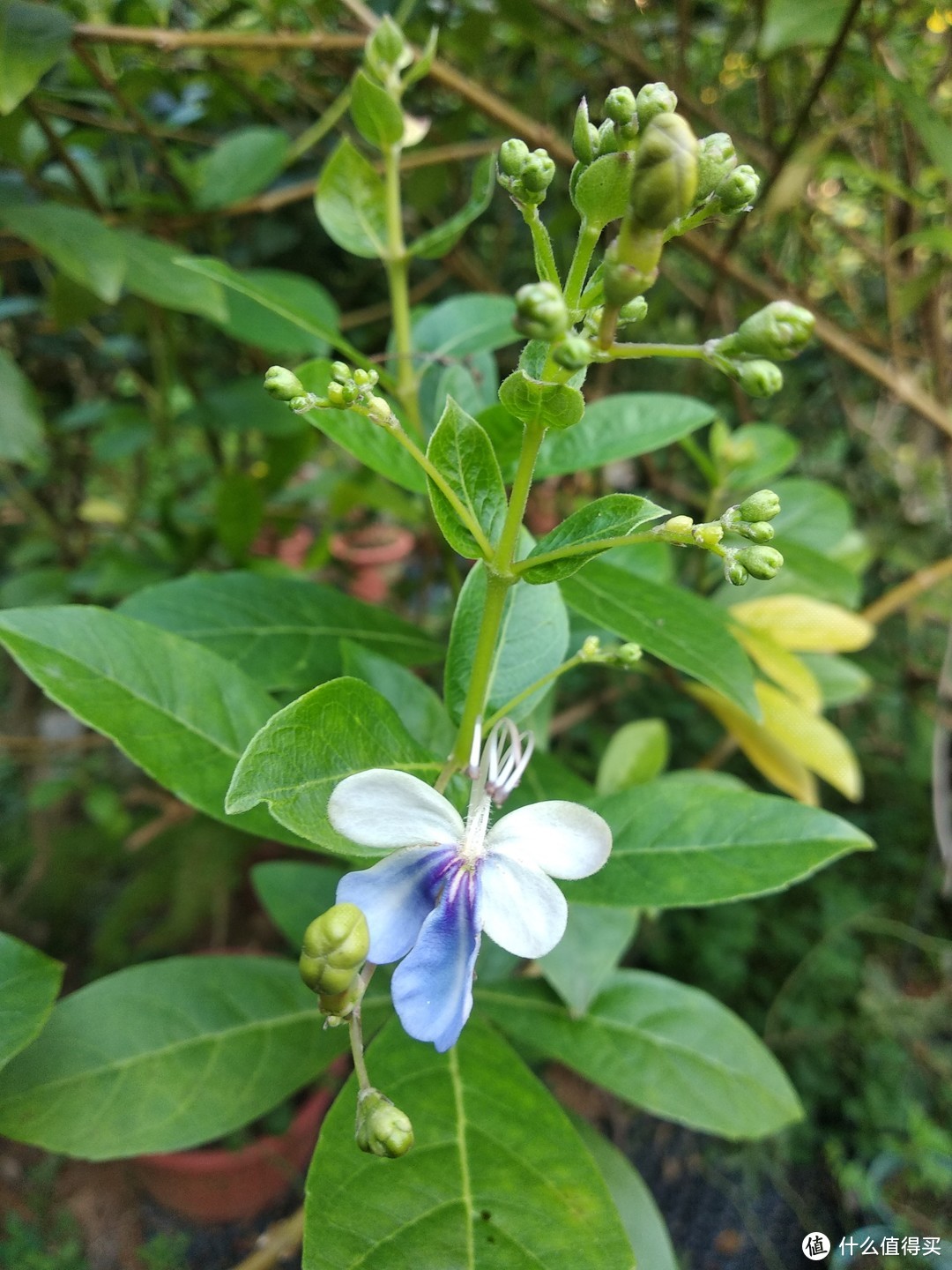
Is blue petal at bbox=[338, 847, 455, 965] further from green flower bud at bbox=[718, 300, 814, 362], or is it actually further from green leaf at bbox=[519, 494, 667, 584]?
green flower bud at bbox=[718, 300, 814, 362]

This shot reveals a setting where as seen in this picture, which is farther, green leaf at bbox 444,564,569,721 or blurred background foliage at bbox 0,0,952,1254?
blurred background foliage at bbox 0,0,952,1254

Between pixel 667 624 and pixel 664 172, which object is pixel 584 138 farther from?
pixel 667 624

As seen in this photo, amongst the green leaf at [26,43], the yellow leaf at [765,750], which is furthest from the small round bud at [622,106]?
the yellow leaf at [765,750]

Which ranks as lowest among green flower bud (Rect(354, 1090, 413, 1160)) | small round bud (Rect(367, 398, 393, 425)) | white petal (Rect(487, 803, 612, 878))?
green flower bud (Rect(354, 1090, 413, 1160))

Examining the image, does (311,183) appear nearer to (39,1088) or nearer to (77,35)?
(77,35)

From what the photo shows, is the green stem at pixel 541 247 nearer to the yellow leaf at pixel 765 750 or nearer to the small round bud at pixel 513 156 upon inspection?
the small round bud at pixel 513 156

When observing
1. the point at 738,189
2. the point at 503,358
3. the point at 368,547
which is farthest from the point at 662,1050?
the point at 503,358

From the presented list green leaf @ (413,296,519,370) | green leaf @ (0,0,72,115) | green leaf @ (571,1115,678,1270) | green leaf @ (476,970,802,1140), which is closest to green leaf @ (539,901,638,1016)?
green leaf @ (476,970,802,1140)
